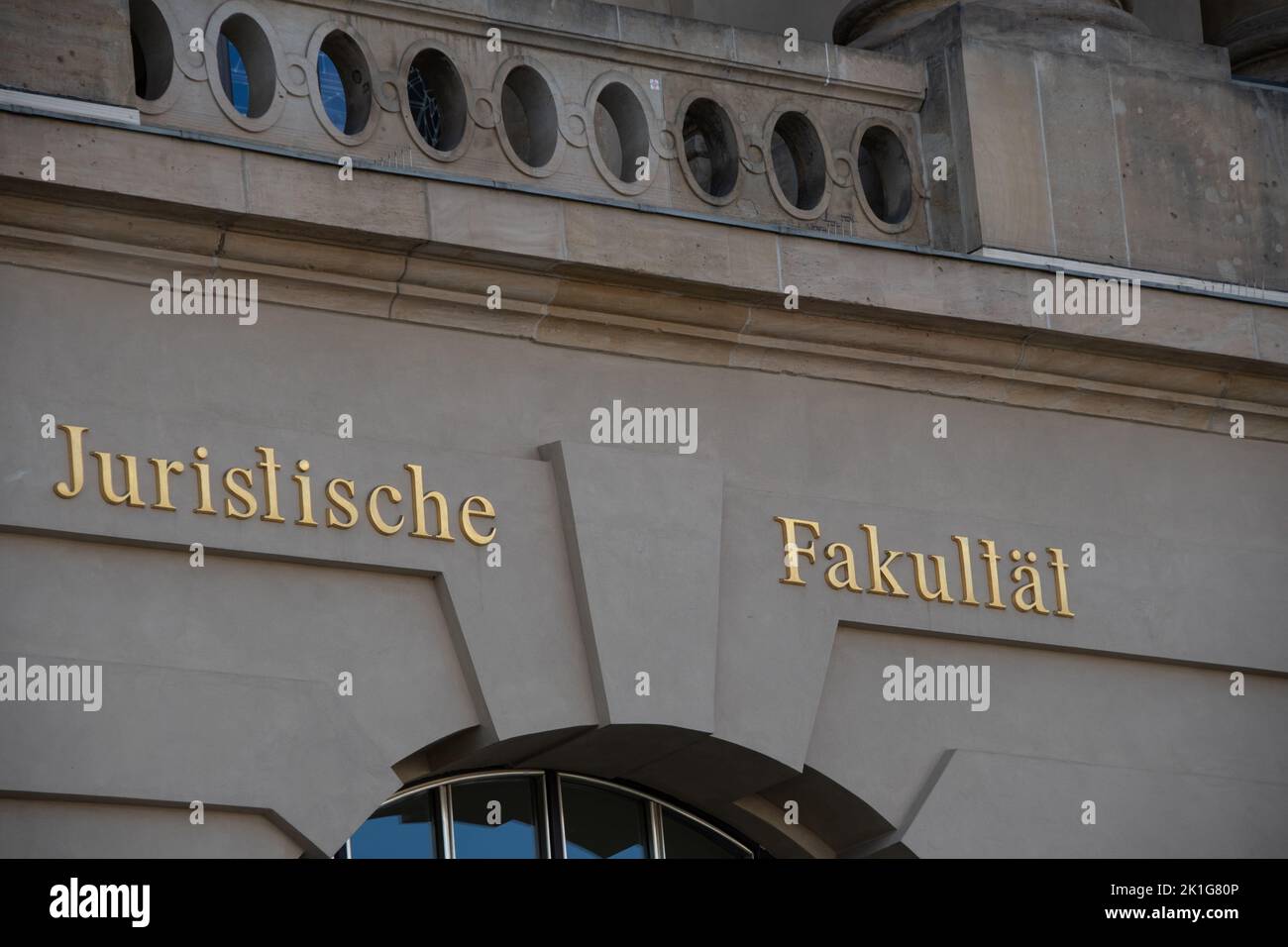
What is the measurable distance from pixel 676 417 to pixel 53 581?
2777mm

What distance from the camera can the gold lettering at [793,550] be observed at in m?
11.5

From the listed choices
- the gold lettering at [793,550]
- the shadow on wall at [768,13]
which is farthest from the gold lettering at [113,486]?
the shadow on wall at [768,13]

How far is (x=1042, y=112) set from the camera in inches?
491

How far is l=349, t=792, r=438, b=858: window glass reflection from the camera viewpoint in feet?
36.8

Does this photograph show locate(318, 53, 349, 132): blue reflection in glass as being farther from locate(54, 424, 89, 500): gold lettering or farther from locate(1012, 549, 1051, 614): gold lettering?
locate(1012, 549, 1051, 614): gold lettering

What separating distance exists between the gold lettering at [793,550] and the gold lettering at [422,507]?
1.51 meters

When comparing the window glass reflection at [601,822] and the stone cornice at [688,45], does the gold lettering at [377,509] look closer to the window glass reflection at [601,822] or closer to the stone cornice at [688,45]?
the window glass reflection at [601,822]

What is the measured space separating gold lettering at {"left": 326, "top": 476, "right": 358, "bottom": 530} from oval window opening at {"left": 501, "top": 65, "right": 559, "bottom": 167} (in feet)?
5.65

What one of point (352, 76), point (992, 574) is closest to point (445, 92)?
point (352, 76)

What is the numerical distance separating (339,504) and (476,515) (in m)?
0.58
